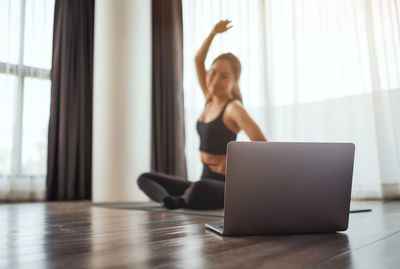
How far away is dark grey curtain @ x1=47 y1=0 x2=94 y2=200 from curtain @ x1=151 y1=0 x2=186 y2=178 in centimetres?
76

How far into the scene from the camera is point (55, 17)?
3902mm

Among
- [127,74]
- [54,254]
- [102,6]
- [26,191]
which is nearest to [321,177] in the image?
[54,254]

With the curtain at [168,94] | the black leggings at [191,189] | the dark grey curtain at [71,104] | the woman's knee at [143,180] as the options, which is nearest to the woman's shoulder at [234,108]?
the black leggings at [191,189]

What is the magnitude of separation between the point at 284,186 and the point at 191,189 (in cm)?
113

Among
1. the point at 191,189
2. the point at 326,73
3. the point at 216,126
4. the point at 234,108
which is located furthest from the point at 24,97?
the point at 326,73

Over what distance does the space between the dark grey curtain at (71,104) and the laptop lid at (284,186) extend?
125 inches

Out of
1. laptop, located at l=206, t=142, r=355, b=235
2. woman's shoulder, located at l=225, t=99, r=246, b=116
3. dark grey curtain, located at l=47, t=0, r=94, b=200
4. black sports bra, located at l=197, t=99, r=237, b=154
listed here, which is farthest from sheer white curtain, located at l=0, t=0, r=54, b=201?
laptop, located at l=206, t=142, r=355, b=235

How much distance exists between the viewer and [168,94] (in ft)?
13.6

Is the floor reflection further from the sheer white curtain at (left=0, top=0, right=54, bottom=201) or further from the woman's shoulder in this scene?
the sheer white curtain at (left=0, top=0, right=54, bottom=201)

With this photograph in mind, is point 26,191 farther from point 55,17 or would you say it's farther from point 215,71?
point 215,71

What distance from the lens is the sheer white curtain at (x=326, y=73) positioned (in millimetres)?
2691

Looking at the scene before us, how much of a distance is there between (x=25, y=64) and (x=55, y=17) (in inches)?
25.5

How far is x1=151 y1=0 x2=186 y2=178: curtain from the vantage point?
4020mm

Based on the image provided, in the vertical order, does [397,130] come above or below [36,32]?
below
